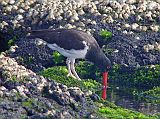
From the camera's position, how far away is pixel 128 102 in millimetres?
16922

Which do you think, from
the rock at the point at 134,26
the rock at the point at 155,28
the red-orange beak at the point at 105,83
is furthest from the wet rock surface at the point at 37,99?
the rock at the point at 155,28

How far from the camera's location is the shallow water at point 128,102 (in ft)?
53.3

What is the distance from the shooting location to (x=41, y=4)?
69.6 ft

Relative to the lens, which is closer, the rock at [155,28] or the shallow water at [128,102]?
the shallow water at [128,102]

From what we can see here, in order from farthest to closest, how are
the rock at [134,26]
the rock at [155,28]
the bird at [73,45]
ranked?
1. the rock at [155,28]
2. the rock at [134,26]
3. the bird at [73,45]

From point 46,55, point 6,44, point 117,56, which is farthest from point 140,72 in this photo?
point 6,44

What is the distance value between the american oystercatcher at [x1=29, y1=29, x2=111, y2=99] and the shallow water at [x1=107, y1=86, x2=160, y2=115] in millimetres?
484

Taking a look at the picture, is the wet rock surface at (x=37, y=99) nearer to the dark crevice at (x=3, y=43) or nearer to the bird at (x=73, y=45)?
the bird at (x=73, y=45)

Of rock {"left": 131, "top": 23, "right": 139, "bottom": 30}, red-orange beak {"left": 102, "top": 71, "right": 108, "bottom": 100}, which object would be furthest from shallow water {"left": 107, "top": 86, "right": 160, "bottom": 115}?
rock {"left": 131, "top": 23, "right": 139, "bottom": 30}

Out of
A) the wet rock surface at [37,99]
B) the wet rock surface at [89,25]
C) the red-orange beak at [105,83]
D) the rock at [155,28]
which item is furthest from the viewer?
the rock at [155,28]

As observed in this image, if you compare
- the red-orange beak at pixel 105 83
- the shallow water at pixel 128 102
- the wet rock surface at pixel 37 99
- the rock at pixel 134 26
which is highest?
the rock at pixel 134 26

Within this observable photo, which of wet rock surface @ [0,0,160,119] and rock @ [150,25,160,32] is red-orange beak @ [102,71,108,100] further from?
rock @ [150,25,160,32]

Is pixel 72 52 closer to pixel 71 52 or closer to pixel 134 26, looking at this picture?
pixel 71 52

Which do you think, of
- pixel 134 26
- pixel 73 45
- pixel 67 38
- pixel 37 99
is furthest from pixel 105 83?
pixel 37 99
